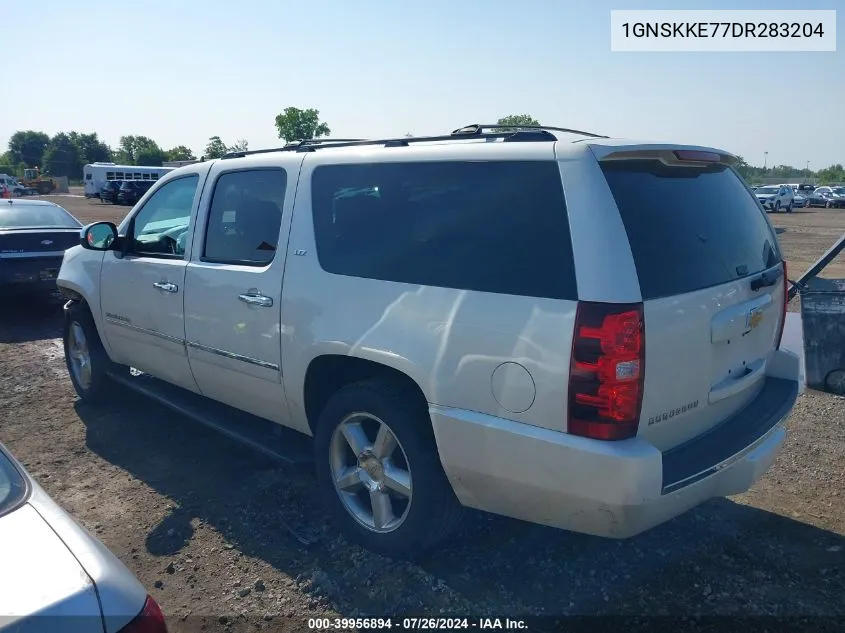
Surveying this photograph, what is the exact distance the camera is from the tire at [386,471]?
3.05m

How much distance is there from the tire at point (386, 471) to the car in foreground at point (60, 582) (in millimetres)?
1422

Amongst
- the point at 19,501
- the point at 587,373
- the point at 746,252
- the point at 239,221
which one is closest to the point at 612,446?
the point at 587,373

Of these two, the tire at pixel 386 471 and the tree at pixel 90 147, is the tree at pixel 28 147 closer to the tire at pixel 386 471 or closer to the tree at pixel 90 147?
the tree at pixel 90 147

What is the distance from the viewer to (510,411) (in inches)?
104

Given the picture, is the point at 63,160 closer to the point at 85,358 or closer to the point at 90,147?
the point at 90,147

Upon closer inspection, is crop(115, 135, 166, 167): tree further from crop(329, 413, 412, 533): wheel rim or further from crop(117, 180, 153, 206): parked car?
crop(329, 413, 412, 533): wheel rim

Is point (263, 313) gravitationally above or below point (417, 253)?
below

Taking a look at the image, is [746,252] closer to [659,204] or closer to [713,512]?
[659,204]

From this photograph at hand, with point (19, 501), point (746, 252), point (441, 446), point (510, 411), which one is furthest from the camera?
point (746, 252)

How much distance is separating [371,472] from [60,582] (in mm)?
1769

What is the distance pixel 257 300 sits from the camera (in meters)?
3.67

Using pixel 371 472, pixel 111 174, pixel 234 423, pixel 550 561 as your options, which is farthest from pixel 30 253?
pixel 111 174

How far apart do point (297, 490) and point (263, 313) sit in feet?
3.83

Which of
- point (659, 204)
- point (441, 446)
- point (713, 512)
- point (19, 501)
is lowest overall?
point (713, 512)
